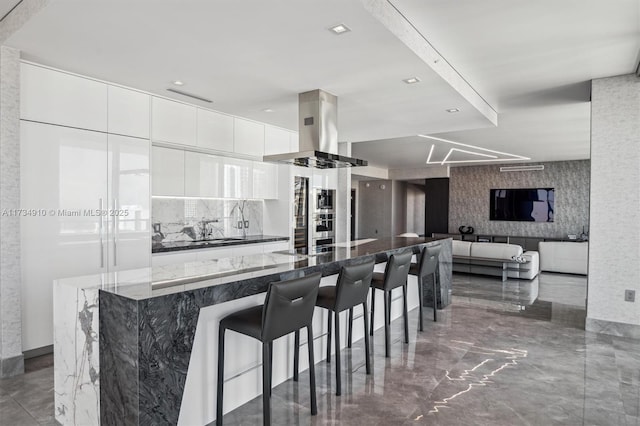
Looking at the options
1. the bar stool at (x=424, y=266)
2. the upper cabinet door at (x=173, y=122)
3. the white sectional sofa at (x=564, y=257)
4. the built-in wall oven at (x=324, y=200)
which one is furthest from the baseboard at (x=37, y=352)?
the white sectional sofa at (x=564, y=257)

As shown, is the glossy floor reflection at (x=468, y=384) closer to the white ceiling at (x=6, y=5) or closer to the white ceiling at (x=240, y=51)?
the white ceiling at (x=240, y=51)

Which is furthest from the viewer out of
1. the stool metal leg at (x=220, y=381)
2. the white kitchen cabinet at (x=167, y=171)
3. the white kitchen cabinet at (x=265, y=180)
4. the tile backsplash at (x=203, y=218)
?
the white kitchen cabinet at (x=265, y=180)

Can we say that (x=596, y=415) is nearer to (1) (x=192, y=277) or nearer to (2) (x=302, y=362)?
(2) (x=302, y=362)

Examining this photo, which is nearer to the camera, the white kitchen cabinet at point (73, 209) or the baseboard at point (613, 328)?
the white kitchen cabinet at point (73, 209)

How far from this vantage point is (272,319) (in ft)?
6.97

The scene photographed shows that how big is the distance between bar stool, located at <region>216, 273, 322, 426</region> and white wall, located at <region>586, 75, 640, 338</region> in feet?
11.8

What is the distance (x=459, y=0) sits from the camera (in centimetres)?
262

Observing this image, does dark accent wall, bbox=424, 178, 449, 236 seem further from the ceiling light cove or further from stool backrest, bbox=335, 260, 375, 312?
stool backrest, bbox=335, 260, 375, 312

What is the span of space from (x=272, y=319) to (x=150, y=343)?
64 centimetres

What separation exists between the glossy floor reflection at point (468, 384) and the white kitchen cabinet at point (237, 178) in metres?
2.71

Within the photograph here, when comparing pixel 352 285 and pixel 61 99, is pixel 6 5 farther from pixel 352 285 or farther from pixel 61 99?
pixel 352 285

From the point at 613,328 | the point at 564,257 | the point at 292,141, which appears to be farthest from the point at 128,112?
the point at 564,257

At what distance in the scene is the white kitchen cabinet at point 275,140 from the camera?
568 cm

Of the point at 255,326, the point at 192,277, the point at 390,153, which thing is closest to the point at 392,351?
the point at 255,326
